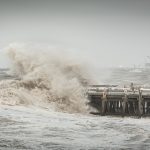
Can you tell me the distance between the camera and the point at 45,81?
850 inches

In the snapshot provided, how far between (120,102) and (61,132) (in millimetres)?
7553

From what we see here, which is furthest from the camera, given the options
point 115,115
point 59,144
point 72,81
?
point 72,81

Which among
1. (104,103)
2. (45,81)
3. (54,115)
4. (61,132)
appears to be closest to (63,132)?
(61,132)

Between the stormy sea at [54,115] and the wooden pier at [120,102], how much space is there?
67 cm

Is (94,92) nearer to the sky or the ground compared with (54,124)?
nearer to the sky

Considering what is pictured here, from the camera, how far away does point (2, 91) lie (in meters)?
18.7

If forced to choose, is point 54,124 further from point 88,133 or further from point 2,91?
point 2,91

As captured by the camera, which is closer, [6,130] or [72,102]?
[6,130]

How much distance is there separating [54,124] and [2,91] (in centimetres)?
565

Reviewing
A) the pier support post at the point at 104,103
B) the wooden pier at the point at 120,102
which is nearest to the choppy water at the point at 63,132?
the pier support post at the point at 104,103

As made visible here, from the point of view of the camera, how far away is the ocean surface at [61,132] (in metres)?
11.0

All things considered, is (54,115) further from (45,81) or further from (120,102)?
(45,81)

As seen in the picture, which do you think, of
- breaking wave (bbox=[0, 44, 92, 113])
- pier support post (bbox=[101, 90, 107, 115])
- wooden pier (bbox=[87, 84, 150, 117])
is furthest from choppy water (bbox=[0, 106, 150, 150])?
wooden pier (bbox=[87, 84, 150, 117])

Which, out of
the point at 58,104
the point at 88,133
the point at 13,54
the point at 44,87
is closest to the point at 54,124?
the point at 88,133
